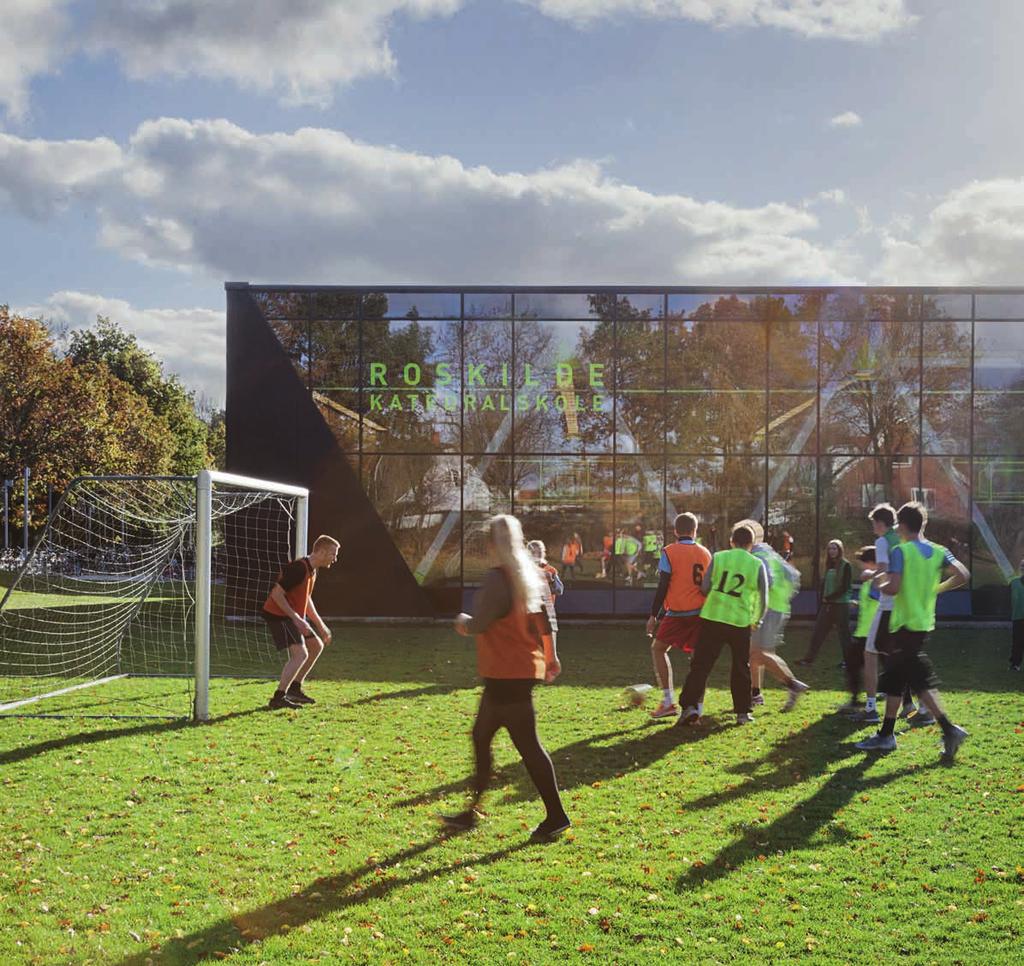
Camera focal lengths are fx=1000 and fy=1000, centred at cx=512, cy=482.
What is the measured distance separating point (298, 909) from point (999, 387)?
1971 centimetres

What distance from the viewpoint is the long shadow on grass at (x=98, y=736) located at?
8.25 metres

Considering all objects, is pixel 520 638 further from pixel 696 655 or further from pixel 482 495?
pixel 482 495

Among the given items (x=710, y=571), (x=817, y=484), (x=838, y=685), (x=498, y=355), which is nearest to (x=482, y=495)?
(x=498, y=355)

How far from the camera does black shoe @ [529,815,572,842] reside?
5.92m

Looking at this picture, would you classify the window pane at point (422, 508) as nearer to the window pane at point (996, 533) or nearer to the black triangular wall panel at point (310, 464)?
the black triangular wall panel at point (310, 464)

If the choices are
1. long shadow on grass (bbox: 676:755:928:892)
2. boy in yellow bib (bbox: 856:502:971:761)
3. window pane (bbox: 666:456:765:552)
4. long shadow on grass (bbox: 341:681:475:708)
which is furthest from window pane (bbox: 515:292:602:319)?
long shadow on grass (bbox: 676:755:928:892)

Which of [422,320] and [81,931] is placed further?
[422,320]

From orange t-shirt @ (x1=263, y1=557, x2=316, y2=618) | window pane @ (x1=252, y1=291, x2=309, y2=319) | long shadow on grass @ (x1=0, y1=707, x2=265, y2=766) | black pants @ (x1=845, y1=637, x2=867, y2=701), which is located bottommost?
long shadow on grass @ (x1=0, y1=707, x2=265, y2=766)

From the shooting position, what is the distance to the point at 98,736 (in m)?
8.98

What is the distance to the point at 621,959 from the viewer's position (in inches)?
169

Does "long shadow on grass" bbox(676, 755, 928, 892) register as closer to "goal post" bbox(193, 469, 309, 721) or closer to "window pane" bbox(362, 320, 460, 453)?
"goal post" bbox(193, 469, 309, 721)

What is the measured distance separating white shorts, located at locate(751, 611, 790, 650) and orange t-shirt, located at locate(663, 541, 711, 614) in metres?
0.86

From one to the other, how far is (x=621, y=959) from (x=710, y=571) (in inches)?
205

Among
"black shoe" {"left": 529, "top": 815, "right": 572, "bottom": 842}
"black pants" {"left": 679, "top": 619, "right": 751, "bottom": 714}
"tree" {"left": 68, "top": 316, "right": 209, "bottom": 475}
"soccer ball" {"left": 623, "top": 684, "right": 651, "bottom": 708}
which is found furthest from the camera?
"tree" {"left": 68, "top": 316, "right": 209, "bottom": 475}
